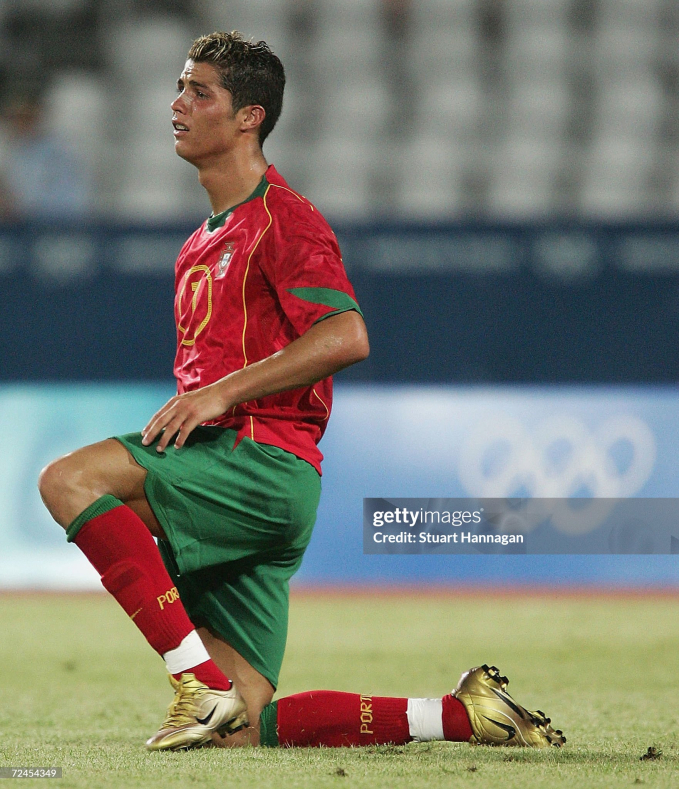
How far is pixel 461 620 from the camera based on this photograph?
17.4 ft

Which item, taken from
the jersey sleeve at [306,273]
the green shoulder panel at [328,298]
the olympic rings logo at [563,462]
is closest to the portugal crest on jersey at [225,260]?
the jersey sleeve at [306,273]

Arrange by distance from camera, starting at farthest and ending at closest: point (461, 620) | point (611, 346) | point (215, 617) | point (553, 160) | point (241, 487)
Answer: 1. point (553, 160)
2. point (611, 346)
3. point (461, 620)
4. point (215, 617)
5. point (241, 487)

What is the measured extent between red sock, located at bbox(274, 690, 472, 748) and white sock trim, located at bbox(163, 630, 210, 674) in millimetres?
324

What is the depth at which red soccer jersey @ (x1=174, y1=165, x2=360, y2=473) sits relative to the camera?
271 cm

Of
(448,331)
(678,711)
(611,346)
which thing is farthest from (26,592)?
(678,711)

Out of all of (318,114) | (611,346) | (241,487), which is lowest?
(241,487)

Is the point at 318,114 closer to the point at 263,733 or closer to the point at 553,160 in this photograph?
the point at 553,160

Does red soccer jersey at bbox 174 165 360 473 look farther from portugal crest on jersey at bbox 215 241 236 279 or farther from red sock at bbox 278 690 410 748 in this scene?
red sock at bbox 278 690 410 748

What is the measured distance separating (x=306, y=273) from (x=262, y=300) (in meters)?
0.18

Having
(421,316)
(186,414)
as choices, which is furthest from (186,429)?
(421,316)

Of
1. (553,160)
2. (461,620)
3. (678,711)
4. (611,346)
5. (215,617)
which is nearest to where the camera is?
(215,617)


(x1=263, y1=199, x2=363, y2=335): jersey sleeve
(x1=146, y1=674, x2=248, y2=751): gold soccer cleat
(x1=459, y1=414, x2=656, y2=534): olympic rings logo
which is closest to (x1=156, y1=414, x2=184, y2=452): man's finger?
(x1=263, y1=199, x2=363, y2=335): jersey sleeve

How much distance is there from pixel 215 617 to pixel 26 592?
351 centimetres

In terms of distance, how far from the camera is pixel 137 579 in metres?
2.62
